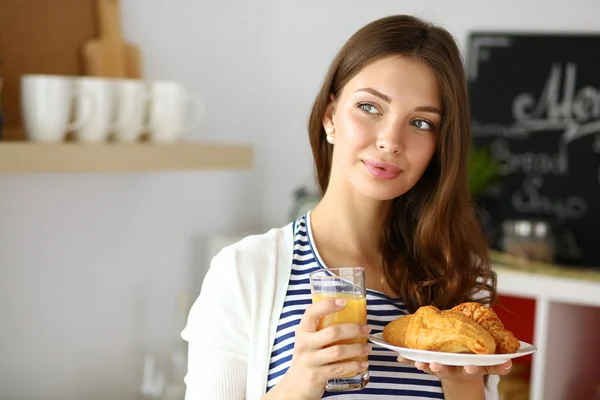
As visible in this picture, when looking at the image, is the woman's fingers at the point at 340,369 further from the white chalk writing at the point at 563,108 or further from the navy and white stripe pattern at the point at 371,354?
the white chalk writing at the point at 563,108

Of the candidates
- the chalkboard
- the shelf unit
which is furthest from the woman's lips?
the chalkboard

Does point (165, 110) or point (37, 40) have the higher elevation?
point (37, 40)

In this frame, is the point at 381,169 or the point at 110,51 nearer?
the point at 381,169

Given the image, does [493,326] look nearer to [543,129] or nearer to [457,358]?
[457,358]

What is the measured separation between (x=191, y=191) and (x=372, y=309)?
5.26 ft

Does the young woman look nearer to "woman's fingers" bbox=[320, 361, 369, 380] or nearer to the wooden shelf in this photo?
"woman's fingers" bbox=[320, 361, 369, 380]

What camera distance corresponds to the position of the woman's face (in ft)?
4.42

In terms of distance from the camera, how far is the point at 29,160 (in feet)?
6.02

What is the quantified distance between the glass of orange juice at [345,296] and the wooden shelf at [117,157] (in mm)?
877

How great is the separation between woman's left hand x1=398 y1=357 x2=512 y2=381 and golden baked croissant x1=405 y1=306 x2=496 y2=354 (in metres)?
0.02

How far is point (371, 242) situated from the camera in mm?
1517

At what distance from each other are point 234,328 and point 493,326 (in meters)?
0.39

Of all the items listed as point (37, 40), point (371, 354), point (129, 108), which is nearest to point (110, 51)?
point (37, 40)

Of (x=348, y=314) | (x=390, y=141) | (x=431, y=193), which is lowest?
(x=348, y=314)
